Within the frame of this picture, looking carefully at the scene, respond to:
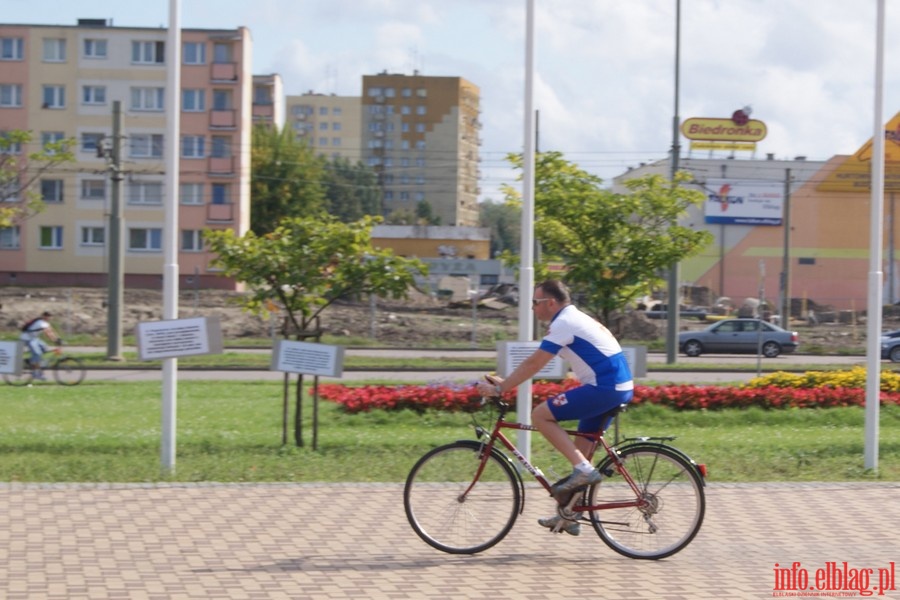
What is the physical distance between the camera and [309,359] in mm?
11992

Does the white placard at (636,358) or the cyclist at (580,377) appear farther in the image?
the white placard at (636,358)

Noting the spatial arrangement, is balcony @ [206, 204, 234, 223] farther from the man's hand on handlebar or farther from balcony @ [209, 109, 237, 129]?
the man's hand on handlebar

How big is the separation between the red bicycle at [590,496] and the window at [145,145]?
61190 millimetres

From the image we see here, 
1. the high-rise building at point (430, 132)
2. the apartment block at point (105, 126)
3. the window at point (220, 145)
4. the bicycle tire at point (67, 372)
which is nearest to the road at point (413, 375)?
the bicycle tire at point (67, 372)

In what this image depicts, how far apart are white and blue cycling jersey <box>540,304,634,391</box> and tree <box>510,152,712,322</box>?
302 inches

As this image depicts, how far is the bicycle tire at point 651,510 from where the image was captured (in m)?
7.68

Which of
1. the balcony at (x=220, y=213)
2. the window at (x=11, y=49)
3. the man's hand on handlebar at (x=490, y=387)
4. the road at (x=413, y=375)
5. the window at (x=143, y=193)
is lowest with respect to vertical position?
the road at (x=413, y=375)

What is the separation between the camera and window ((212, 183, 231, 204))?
225 feet

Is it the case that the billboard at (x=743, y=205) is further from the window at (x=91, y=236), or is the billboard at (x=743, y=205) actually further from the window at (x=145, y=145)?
the window at (x=91, y=236)

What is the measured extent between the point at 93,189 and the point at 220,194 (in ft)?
22.4

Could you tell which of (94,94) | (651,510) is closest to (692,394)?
(651,510)

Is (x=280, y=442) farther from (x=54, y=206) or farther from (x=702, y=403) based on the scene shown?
(x=54, y=206)

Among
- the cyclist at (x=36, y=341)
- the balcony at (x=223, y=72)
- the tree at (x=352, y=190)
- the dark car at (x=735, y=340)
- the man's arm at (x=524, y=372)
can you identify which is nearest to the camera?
the man's arm at (x=524, y=372)

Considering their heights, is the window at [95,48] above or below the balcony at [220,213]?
above
